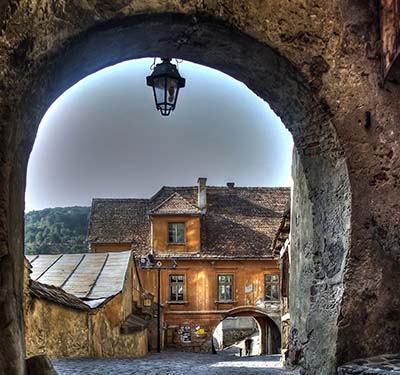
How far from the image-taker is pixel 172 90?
579 cm

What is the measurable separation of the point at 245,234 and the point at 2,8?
25.3 m

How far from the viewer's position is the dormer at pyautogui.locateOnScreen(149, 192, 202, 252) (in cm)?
2702

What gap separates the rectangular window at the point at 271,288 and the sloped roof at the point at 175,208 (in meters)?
4.32

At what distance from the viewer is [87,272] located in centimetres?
1416

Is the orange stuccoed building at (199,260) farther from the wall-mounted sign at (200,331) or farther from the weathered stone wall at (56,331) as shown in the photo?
the weathered stone wall at (56,331)

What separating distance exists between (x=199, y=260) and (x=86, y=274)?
13137mm

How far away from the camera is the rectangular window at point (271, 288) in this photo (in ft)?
88.8

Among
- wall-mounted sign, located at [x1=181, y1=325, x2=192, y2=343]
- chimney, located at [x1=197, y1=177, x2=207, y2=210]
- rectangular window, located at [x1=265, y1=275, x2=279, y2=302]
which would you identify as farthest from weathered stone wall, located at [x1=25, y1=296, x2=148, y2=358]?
chimney, located at [x1=197, y1=177, x2=207, y2=210]

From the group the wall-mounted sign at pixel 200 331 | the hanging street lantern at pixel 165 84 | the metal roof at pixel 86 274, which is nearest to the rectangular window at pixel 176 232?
the wall-mounted sign at pixel 200 331

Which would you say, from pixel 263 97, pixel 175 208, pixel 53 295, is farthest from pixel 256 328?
pixel 263 97

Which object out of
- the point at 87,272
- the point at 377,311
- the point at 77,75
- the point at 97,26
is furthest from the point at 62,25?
the point at 87,272

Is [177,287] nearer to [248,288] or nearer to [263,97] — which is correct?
[248,288]

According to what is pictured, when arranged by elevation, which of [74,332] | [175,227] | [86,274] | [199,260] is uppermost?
[175,227]

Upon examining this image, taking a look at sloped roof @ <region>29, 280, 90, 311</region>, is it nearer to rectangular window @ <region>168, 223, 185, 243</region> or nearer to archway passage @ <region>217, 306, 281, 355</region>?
rectangular window @ <region>168, 223, 185, 243</region>
